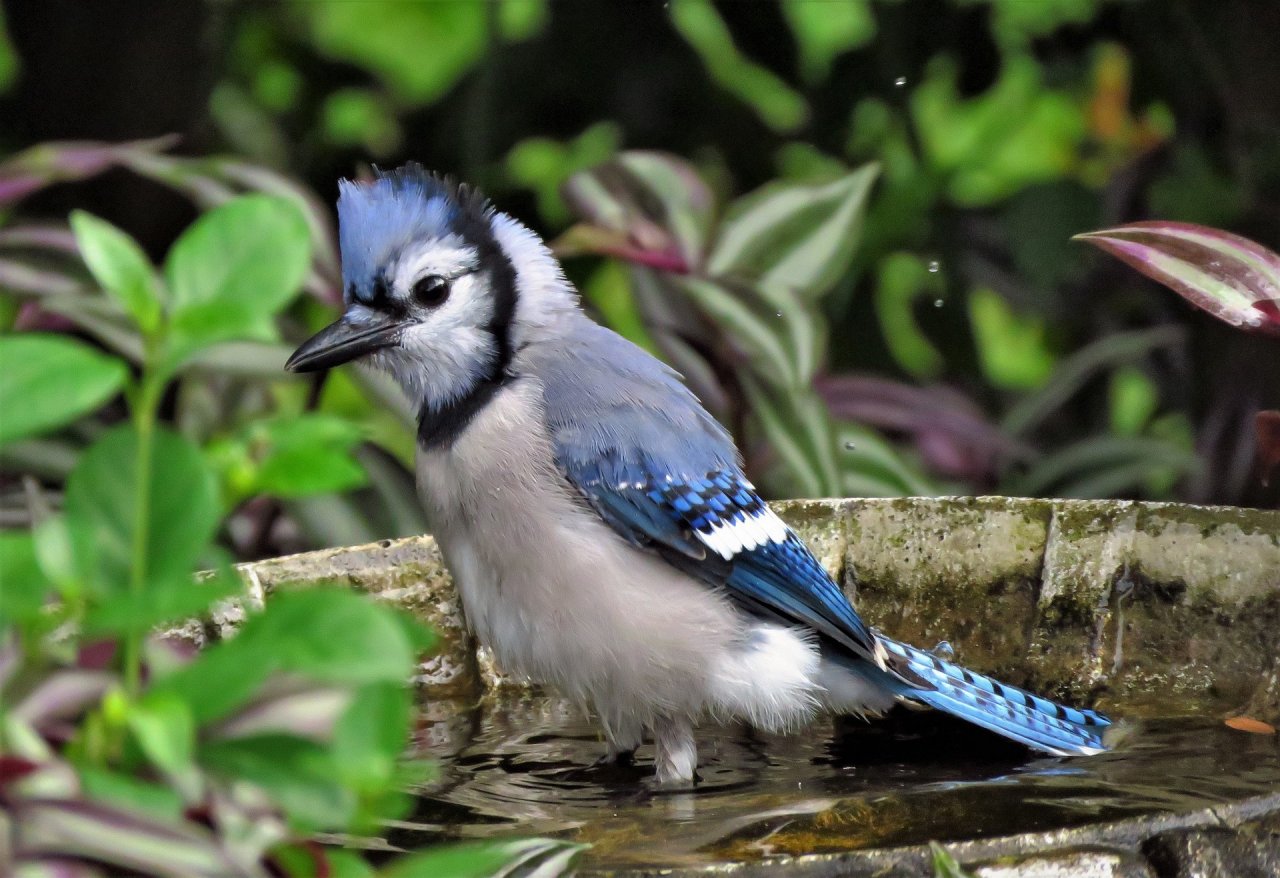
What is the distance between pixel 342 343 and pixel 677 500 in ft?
1.40

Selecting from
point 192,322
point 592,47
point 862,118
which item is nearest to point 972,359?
point 862,118

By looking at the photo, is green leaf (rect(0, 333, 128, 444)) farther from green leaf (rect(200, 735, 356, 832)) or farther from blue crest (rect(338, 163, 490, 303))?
blue crest (rect(338, 163, 490, 303))

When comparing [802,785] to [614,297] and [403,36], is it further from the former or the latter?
[403,36]

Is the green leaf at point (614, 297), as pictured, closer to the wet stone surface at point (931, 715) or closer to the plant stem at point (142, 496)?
the wet stone surface at point (931, 715)

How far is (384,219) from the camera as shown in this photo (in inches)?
72.6

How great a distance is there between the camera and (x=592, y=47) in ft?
10.7

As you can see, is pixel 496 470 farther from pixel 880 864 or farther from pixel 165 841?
pixel 165 841

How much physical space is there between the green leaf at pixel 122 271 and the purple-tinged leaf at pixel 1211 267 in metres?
1.04

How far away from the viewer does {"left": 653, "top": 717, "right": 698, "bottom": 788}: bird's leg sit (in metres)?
1.69

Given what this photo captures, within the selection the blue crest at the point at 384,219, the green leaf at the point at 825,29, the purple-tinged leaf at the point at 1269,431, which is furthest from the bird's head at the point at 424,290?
the green leaf at the point at 825,29

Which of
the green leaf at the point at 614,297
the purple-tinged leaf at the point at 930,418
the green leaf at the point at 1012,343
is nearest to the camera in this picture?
the purple-tinged leaf at the point at 930,418

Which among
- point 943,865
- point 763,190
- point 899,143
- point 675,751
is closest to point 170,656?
point 943,865

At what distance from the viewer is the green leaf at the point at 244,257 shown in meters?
0.60

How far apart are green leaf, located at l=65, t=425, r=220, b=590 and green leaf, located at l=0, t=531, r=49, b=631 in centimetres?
2
